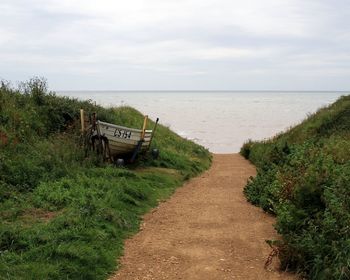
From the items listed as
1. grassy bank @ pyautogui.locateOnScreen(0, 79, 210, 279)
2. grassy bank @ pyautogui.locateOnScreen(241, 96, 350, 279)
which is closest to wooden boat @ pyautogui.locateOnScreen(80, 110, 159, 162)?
grassy bank @ pyautogui.locateOnScreen(0, 79, 210, 279)

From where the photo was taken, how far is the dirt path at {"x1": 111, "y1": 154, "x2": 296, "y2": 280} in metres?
6.97

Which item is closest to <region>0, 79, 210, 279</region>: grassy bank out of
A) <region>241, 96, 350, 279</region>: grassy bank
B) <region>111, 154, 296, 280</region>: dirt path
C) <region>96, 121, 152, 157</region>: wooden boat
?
<region>111, 154, 296, 280</region>: dirt path

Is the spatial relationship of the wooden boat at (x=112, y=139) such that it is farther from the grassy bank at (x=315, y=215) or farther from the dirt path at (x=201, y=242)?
the grassy bank at (x=315, y=215)

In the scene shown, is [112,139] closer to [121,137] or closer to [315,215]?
[121,137]

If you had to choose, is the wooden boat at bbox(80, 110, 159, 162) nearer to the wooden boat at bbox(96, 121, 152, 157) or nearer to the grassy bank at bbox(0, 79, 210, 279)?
the wooden boat at bbox(96, 121, 152, 157)

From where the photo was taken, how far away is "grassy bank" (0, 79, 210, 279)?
22.1 feet

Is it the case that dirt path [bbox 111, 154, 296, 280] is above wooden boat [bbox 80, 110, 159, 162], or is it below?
below

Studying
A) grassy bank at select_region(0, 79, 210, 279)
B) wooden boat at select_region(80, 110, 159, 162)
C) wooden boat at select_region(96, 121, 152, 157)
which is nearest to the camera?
grassy bank at select_region(0, 79, 210, 279)

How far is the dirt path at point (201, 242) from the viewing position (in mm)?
6973

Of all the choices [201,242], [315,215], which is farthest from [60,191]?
[315,215]

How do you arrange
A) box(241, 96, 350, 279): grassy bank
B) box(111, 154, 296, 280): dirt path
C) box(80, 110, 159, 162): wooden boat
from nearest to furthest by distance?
box(241, 96, 350, 279): grassy bank, box(111, 154, 296, 280): dirt path, box(80, 110, 159, 162): wooden boat

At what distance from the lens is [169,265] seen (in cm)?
725

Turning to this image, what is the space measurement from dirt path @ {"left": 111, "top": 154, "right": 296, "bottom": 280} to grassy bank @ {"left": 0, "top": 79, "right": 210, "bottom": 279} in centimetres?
40

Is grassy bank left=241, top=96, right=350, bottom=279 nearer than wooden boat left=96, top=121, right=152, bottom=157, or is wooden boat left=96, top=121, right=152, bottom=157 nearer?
grassy bank left=241, top=96, right=350, bottom=279
